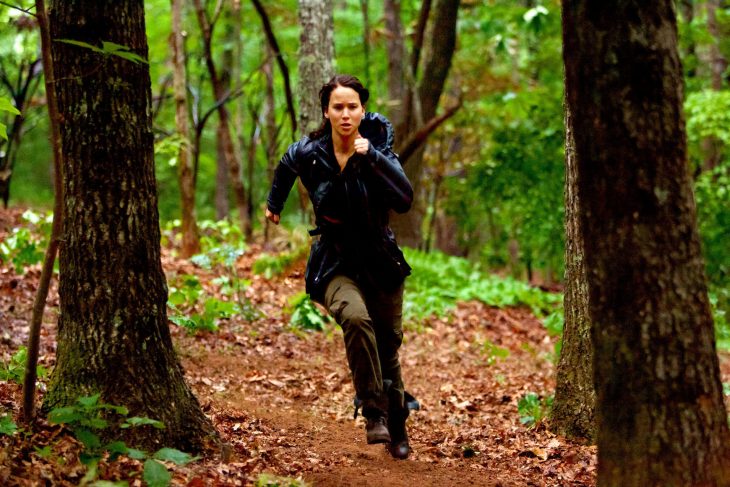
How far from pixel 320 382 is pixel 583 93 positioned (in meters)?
5.09

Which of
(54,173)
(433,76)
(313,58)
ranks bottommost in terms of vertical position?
(54,173)

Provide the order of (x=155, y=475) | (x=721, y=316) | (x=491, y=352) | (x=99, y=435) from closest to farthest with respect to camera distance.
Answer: (x=155, y=475) < (x=99, y=435) < (x=491, y=352) < (x=721, y=316)

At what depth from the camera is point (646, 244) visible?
2.90m

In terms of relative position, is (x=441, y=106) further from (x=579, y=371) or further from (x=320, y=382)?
(x=579, y=371)

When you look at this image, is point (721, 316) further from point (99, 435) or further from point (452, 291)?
point (99, 435)

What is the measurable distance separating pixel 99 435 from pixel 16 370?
1.49m

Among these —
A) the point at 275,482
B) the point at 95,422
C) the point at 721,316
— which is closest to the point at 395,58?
the point at 721,316

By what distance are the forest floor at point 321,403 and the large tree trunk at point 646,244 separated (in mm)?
1721

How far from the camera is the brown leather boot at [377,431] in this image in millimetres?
4660

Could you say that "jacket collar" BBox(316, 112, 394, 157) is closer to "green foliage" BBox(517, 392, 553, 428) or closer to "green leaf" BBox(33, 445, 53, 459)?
"green leaf" BBox(33, 445, 53, 459)

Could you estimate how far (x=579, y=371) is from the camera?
18.2 feet

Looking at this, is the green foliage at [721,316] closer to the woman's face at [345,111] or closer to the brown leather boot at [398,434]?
the brown leather boot at [398,434]

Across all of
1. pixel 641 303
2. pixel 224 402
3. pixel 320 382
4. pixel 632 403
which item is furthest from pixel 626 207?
pixel 320 382

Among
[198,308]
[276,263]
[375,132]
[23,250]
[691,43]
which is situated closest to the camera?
[375,132]
